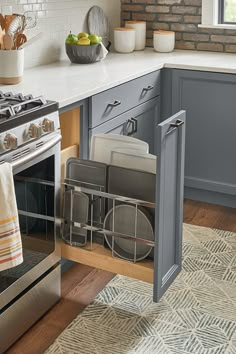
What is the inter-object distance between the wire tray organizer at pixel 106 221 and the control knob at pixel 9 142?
0.46 metres

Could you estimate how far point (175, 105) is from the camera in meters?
3.90

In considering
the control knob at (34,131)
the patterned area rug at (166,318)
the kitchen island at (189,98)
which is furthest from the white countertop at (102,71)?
the patterned area rug at (166,318)

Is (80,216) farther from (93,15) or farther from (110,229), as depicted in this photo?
(93,15)

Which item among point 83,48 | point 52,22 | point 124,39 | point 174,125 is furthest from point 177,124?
point 124,39

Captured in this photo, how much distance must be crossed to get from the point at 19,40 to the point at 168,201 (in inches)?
43.4

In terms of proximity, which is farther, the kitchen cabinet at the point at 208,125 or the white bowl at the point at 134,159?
the kitchen cabinet at the point at 208,125

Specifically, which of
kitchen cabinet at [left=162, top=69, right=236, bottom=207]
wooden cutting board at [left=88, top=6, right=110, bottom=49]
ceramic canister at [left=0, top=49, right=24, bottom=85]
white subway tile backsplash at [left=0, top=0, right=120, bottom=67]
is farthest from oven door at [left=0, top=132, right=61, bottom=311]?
wooden cutting board at [left=88, top=6, right=110, bottom=49]

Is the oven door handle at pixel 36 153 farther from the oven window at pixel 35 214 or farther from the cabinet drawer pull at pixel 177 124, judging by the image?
the cabinet drawer pull at pixel 177 124

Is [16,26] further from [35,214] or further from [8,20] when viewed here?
[35,214]

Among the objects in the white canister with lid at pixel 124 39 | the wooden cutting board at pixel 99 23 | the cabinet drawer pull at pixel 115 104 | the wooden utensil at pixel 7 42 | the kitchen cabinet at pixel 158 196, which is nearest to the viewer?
the kitchen cabinet at pixel 158 196

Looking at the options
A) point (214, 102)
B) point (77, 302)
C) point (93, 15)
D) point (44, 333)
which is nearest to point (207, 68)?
point (214, 102)

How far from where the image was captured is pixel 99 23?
4.21m

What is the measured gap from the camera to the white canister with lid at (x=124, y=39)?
4.21 m

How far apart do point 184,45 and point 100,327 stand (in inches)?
96.5
